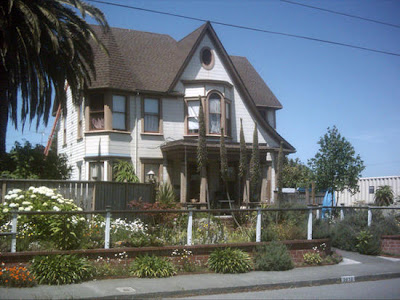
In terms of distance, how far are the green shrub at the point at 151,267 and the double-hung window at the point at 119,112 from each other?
36.0 feet

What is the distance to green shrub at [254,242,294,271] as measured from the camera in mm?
12953

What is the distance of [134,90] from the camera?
21891 millimetres

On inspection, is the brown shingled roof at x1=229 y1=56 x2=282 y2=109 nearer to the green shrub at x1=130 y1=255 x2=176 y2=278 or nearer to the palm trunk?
the palm trunk

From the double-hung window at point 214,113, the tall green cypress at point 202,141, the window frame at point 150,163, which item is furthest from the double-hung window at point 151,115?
the tall green cypress at point 202,141

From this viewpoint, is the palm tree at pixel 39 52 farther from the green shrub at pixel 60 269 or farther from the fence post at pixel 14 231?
the green shrub at pixel 60 269

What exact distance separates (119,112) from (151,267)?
11.6m

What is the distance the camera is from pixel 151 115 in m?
22.7

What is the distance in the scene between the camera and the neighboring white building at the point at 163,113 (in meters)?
21.6

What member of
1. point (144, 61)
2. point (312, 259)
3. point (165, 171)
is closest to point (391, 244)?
point (312, 259)

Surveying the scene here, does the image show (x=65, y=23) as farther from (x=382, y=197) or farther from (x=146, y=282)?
(x=382, y=197)

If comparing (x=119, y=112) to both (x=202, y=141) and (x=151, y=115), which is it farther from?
(x=202, y=141)

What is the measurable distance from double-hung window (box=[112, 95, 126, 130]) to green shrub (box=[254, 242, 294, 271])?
10.8 metres

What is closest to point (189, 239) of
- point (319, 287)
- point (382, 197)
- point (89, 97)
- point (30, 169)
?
point (319, 287)

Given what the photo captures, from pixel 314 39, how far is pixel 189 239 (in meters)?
9.74
